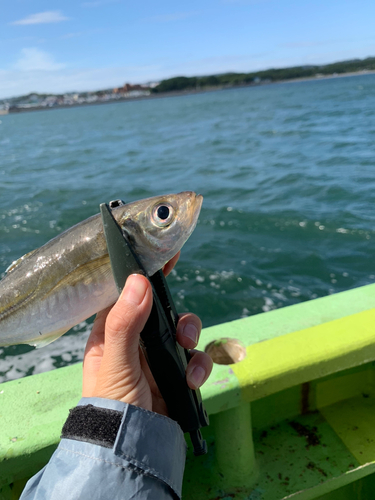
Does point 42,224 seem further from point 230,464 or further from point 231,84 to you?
point 231,84

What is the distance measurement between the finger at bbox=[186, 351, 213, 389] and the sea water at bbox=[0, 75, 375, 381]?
3743mm

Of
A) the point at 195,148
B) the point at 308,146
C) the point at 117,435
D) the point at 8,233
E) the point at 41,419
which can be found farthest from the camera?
the point at 195,148

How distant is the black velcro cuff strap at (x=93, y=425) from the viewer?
4.86 feet

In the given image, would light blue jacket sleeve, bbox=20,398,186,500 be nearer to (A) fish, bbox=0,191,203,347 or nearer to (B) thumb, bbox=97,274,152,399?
(B) thumb, bbox=97,274,152,399

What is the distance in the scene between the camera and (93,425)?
151 cm

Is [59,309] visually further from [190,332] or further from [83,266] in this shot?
[190,332]

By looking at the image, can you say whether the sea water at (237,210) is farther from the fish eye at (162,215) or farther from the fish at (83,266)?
the fish eye at (162,215)

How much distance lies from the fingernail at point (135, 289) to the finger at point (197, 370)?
22.6 inches

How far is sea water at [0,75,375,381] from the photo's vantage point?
6.85 m

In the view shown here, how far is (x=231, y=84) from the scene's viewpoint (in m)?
162

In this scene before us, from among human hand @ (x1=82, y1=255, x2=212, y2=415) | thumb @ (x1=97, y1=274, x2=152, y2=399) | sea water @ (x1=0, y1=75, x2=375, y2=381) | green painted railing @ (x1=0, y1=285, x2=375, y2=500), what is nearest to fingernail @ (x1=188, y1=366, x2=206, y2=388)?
human hand @ (x1=82, y1=255, x2=212, y2=415)

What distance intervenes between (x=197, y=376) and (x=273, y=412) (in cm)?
151

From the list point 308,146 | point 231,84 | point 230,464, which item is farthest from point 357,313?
point 231,84

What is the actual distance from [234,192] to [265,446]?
10.1 meters
